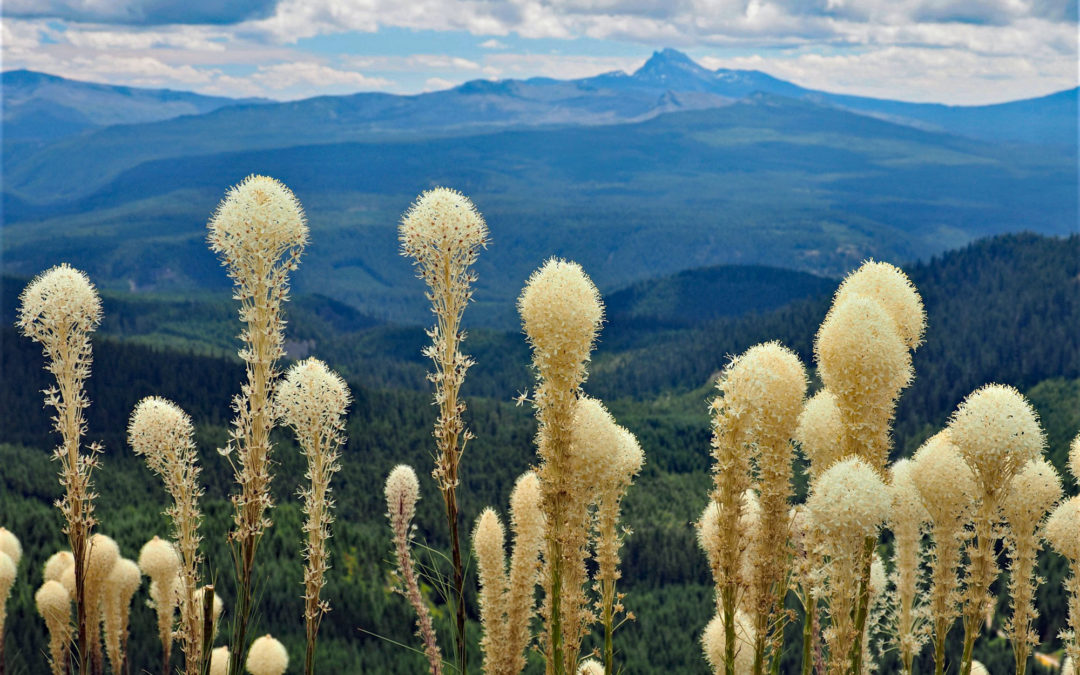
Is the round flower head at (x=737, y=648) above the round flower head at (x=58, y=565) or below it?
above

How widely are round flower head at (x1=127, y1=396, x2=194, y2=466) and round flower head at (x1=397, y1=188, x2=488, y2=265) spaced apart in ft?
7.09

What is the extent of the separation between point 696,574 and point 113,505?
5794 centimetres

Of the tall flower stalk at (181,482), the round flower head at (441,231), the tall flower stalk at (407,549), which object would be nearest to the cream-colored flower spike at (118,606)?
the tall flower stalk at (407,549)

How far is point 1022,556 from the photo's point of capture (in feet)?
23.4

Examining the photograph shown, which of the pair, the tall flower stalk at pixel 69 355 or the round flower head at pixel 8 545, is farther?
the round flower head at pixel 8 545

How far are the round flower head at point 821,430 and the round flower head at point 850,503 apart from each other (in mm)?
863

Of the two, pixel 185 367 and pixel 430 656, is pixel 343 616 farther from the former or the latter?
pixel 185 367

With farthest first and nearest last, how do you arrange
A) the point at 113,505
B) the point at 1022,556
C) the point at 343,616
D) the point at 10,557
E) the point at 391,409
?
the point at 391,409 → the point at 113,505 → the point at 343,616 → the point at 10,557 → the point at 1022,556

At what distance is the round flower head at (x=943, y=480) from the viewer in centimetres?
677

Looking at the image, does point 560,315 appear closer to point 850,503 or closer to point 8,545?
point 850,503

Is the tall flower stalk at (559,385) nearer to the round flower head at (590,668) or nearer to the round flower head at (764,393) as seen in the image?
the round flower head at (764,393)

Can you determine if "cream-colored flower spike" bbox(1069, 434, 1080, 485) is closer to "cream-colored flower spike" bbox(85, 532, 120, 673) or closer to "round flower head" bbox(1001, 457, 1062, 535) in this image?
"round flower head" bbox(1001, 457, 1062, 535)

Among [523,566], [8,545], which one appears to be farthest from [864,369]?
[8,545]

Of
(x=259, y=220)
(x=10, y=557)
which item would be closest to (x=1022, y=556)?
(x=259, y=220)
